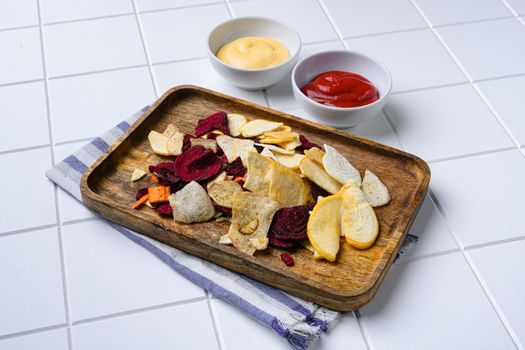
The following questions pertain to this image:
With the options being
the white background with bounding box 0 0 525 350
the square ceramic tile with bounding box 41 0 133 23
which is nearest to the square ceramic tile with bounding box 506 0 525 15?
the white background with bounding box 0 0 525 350

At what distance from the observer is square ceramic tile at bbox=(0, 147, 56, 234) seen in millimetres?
1146

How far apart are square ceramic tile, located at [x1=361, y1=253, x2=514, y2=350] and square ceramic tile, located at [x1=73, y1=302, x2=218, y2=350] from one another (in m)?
0.24

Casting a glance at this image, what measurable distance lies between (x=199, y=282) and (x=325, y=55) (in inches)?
22.0

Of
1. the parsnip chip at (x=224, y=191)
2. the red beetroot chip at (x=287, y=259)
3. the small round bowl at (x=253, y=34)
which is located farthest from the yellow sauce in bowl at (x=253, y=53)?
the red beetroot chip at (x=287, y=259)

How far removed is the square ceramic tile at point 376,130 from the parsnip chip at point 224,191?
28 centimetres

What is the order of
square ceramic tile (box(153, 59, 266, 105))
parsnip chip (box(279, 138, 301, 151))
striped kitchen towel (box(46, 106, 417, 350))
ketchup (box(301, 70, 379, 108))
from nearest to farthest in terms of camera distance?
striped kitchen towel (box(46, 106, 417, 350)) < parsnip chip (box(279, 138, 301, 151)) < ketchup (box(301, 70, 379, 108)) < square ceramic tile (box(153, 59, 266, 105))

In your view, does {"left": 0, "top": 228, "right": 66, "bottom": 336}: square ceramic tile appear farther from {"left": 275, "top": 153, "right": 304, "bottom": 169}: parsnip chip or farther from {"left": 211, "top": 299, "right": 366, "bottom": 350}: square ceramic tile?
{"left": 275, "top": 153, "right": 304, "bottom": 169}: parsnip chip

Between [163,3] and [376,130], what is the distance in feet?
2.09

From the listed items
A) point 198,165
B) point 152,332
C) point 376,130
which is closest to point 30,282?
point 152,332

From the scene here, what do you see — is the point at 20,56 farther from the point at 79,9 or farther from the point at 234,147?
the point at 234,147

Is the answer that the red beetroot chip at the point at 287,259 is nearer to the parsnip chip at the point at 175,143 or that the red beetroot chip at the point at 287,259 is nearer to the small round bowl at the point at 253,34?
the parsnip chip at the point at 175,143

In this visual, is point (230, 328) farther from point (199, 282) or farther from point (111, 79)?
point (111, 79)

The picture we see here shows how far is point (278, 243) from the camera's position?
3.42ft

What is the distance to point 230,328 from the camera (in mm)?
1000
